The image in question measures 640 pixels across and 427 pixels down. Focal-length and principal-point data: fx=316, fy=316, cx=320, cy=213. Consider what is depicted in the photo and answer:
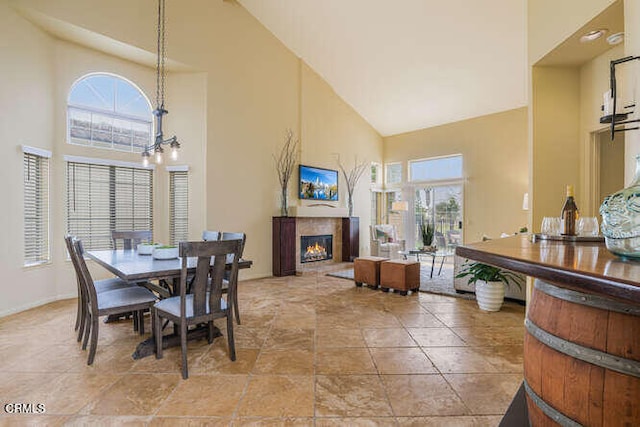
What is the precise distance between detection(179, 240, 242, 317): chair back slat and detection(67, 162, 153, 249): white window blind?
317cm

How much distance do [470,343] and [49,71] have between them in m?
5.99

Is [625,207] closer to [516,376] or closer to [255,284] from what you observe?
[516,376]

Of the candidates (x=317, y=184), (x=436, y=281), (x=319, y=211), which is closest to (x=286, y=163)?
(x=317, y=184)

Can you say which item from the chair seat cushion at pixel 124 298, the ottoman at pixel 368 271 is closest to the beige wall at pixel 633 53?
the ottoman at pixel 368 271

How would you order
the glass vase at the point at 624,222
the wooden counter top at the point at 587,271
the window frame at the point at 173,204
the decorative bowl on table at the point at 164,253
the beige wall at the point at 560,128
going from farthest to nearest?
the window frame at the point at 173,204
the beige wall at the point at 560,128
the decorative bowl on table at the point at 164,253
the glass vase at the point at 624,222
the wooden counter top at the point at 587,271

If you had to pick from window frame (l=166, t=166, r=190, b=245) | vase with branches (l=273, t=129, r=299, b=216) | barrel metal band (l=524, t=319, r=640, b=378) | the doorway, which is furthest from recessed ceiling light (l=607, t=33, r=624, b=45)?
window frame (l=166, t=166, r=190, b=245)

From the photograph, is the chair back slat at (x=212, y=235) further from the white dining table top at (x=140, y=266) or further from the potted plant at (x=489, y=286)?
the potted plant at (x=489, y=286)

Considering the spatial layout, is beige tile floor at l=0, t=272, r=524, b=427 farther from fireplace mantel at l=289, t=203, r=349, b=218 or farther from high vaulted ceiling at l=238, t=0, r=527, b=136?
high vaulted ceiling at l=238, t=0, r=527, b=136

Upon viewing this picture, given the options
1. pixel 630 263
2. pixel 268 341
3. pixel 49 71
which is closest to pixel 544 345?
pixel 630 263

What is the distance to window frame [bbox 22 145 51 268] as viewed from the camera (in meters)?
3.94

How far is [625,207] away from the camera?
933 millimetres

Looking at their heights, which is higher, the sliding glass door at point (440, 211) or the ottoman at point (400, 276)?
the sliding glass door at point (440, 211)

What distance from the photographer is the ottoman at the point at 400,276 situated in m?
4.59

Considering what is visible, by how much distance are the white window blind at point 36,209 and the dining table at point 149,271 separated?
149 cm
